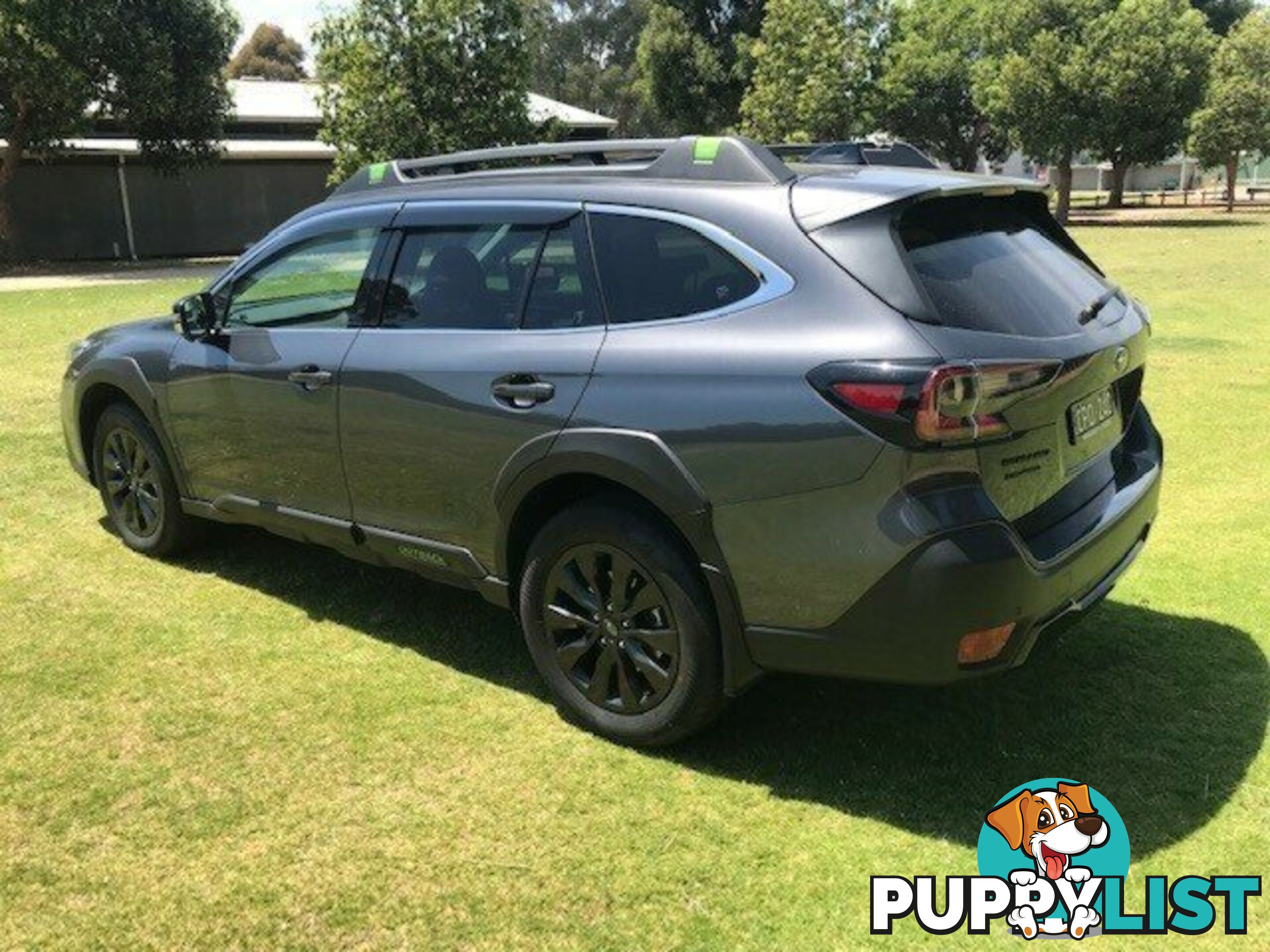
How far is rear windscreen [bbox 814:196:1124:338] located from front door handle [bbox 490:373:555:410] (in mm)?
963

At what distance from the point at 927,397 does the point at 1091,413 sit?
2.72 ft

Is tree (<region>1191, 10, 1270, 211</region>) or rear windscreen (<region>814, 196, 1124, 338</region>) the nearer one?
rear windscreen (<region>814, 196, 1124, 338</region>)

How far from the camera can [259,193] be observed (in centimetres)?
3369

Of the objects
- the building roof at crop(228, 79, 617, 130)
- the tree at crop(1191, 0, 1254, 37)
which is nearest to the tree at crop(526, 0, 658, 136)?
the building roof at crop(228, 79, 617, 130)

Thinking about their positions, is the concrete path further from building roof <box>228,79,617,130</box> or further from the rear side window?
the rear side window

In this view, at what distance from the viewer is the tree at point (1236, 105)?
35.1 m

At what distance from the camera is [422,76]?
24781mm

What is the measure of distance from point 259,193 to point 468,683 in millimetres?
32775

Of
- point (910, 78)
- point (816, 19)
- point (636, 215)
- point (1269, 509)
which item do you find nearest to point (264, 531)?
point (636, 215)

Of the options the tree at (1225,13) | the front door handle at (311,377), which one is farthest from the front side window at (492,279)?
the tree at (1225,13)

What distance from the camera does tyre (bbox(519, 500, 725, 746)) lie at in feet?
10.9

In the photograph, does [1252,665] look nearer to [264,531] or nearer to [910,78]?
[264,531]

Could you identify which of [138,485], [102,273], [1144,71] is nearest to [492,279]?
[138,485]

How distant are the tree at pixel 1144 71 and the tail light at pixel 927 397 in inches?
1288
